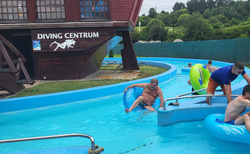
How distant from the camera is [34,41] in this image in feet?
39.9

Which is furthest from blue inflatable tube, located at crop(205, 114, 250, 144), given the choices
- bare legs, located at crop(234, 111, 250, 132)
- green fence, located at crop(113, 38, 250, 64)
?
green fence, located at crop(113, 38, 250, 64)

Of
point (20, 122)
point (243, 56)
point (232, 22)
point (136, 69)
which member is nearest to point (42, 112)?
point (20, 122)

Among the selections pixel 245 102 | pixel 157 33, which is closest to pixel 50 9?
pixel 245 102

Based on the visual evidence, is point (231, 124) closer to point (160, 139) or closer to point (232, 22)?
point (160, 139)

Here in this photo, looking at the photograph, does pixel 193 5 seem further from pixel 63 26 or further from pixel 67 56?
pixel 63 26

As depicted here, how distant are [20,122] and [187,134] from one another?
5026 mm

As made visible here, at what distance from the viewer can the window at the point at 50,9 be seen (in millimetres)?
12203

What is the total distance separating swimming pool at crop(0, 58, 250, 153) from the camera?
509 cm

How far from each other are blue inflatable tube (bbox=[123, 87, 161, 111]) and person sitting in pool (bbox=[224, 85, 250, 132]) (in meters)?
2.50

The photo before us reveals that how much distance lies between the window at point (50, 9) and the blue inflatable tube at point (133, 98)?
7179mm

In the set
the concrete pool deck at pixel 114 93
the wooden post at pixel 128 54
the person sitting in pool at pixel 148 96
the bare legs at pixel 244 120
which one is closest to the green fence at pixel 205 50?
the wooden post at pixel 128 54

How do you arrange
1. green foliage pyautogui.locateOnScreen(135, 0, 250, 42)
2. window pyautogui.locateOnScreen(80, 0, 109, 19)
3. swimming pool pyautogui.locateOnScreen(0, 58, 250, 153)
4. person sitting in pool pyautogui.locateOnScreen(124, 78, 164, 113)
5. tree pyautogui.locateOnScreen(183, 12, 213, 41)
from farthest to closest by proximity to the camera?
green foliage pyautogui.locateOnScreen(135, 0, 250, 42) < tree pyautogui.locateOnScreen(183, 12, 213, 41) < window pyautogui.locateOnScreen(80, 0, 109, 19) < person sitting in pool pyautogui.locateOnScreen(124, 78, 164, 113) < swimming pool pyautogui.locateOnScreen(0, 58, 250, 153)

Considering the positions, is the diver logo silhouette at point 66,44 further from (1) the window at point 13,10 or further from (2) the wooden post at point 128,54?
(2) the wooden post at point 128,54

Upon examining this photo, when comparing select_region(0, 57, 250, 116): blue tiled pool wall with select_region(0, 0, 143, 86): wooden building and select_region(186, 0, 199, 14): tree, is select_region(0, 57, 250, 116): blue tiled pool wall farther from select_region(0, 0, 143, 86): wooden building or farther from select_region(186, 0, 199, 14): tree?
select_region(186, 0, 199, 14): tree
